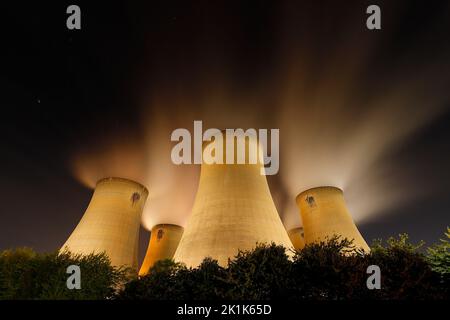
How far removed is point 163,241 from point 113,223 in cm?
1158

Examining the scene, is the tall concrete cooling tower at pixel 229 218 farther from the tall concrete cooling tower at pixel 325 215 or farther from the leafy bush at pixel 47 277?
the tall concrete cooling tower at pixel 325 215

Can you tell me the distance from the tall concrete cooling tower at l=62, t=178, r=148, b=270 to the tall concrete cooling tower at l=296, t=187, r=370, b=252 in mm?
12789

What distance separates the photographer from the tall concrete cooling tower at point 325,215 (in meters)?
22.9

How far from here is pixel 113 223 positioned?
841 inches

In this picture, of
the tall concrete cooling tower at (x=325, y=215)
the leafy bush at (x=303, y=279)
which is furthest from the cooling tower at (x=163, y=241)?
the leafy bush at (x=303, y=279)

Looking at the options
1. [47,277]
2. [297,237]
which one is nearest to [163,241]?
[297,237]

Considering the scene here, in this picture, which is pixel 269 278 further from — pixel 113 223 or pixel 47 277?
pixel 113 223

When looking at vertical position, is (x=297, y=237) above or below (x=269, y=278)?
above

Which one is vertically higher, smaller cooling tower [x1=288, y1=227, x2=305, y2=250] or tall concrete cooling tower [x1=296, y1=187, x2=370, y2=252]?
tall concrete cooling tower [x1=296, y1=187, x2=370, y2=252]

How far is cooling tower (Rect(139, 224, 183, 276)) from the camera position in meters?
30.8

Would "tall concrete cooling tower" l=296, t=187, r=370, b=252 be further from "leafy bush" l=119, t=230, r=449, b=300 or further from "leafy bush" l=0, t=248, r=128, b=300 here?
"leafy bush" l=0, t=248, r=128, b=300

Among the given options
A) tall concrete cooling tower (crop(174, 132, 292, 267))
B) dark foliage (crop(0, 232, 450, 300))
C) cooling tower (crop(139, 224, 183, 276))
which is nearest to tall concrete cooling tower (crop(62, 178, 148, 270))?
tall concrete cooling tower (crop(174, 132, 292, 267))

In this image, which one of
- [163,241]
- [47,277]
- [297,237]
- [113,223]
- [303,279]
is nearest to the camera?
[303,279]

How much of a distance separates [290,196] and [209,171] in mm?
13723
